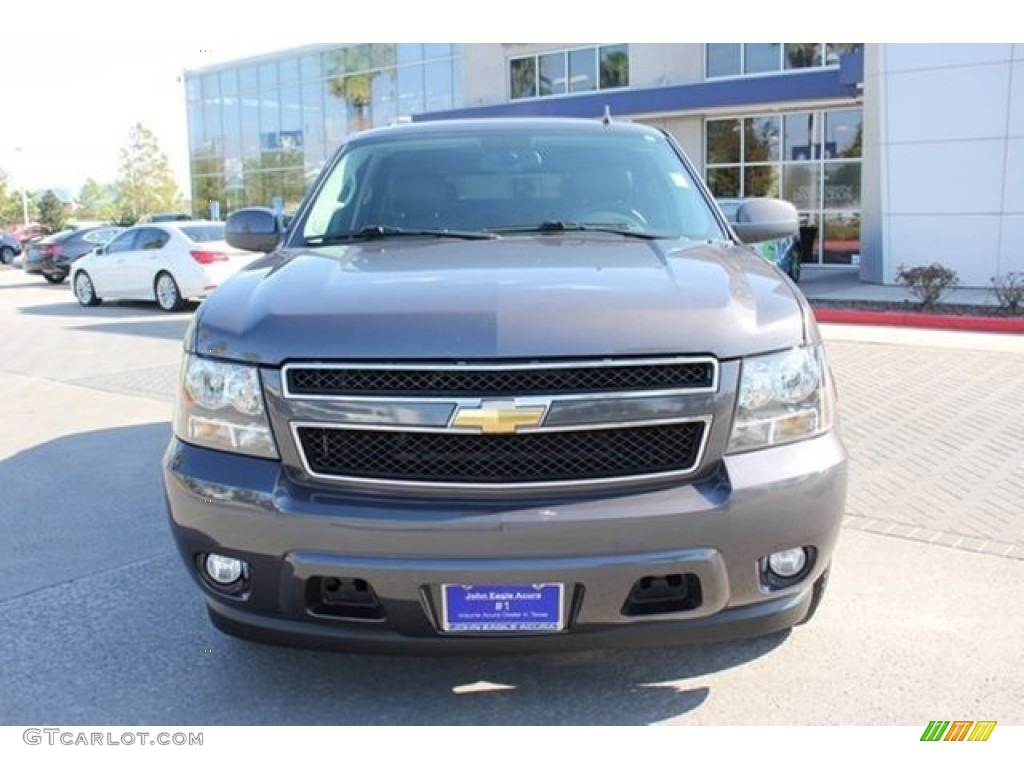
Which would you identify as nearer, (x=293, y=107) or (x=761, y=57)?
(x=761, y=57)

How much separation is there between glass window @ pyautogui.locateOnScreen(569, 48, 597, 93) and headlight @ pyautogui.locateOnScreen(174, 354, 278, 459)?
2585 cm

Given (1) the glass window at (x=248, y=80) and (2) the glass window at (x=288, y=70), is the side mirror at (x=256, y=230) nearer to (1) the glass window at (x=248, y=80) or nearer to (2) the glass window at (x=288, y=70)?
(2) the glass window at (x=288, y=70)

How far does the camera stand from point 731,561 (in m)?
2.61

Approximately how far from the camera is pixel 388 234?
12.8ft

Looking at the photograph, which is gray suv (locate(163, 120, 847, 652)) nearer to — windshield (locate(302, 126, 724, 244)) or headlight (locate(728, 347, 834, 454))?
headlight (locate(728, 347, 834, 454))

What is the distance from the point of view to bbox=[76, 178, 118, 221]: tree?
88.1m

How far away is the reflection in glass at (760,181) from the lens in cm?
2288

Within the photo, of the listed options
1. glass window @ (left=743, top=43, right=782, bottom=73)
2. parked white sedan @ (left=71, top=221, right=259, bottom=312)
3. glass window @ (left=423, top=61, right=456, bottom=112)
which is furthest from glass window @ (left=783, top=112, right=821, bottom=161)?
glass window @ (left=423, top=61, right=456, bottom=112)

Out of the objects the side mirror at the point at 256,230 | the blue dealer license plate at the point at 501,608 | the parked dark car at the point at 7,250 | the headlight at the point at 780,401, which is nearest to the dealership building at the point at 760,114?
the side mirror at the point at 256,230

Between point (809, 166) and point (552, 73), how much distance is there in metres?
8.84

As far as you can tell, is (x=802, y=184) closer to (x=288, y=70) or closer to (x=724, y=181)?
(x=724, y=181)

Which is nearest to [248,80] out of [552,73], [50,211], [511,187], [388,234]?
[552,73]

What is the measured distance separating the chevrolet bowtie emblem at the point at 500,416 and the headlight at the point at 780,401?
1.87 ft

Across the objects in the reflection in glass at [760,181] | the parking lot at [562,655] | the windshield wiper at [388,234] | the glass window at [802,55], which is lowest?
the parking lot at [562,655]
